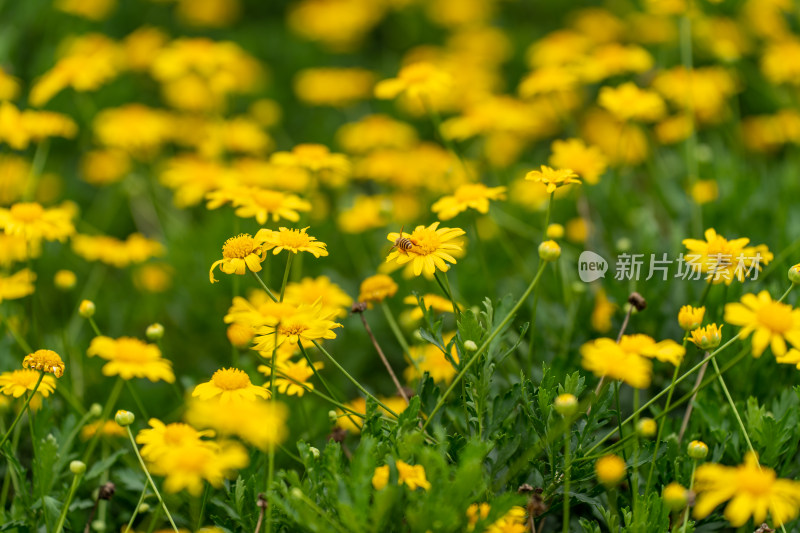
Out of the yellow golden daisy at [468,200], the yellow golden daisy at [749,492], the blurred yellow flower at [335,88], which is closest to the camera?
the yellow golden daisy at [749,492]

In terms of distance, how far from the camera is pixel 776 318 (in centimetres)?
131

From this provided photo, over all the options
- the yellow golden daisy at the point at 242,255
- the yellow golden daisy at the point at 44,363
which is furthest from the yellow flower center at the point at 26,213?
the yellow golden daisy at the point at 242,255

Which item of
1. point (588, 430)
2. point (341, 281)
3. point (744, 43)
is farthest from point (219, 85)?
point (744, 43)

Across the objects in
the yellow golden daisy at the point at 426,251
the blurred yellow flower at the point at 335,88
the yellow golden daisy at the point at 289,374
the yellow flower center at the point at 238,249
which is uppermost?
the yellow flower center at the point at 238,249

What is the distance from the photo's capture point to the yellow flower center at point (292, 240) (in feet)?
5.07

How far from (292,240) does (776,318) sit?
87cm

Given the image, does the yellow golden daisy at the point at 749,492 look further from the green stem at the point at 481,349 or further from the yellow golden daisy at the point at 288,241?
the yellow golden daisy at the point at 288,241

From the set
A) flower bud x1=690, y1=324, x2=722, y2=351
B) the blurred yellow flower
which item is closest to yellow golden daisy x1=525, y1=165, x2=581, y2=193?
flower bud x1=690, y1=324, x2=722, y2=351

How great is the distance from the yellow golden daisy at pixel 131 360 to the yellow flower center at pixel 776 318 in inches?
46.2

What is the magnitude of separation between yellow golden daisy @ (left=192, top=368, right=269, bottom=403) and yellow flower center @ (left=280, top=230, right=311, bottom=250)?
0.85ft

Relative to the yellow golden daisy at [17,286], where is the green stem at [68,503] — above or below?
below

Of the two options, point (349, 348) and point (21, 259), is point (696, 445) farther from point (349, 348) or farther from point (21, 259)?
point (21, 259)

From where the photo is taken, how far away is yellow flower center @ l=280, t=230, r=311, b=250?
154 cm

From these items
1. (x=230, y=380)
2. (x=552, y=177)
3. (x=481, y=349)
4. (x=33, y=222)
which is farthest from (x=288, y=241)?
(x=33, y=222)
